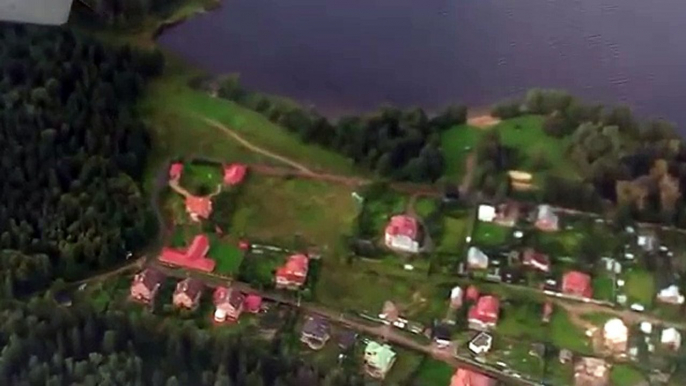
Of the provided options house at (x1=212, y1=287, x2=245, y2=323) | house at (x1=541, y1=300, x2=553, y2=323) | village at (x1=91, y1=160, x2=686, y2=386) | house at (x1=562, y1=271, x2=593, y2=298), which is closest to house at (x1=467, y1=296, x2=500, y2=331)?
village at (x1=91, y1=160, x2=686, y2=386)

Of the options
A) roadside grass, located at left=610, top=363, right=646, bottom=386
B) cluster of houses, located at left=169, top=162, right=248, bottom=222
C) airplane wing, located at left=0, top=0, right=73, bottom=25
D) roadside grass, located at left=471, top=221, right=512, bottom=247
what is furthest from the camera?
airplane wing, located at left=0, top=0, right=73, bottom=25

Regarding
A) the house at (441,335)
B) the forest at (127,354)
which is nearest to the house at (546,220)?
the house at (441,335)

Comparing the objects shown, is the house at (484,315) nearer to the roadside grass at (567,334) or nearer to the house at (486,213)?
the roadside grass at (567,334)

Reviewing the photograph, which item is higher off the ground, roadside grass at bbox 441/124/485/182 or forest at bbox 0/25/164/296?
roadside grass at bbox 441/124/485/182

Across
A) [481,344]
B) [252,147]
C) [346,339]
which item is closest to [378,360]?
[346,339]

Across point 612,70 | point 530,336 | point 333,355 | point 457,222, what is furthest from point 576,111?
point 333,355

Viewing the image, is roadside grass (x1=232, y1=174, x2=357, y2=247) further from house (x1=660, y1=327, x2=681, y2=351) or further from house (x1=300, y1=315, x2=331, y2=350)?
house (x1=660, y1=327, x2=681, y2=351)

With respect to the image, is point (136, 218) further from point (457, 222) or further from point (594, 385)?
point (594, 385)

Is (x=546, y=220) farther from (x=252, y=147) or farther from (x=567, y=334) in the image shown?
(x=252, y=147)
